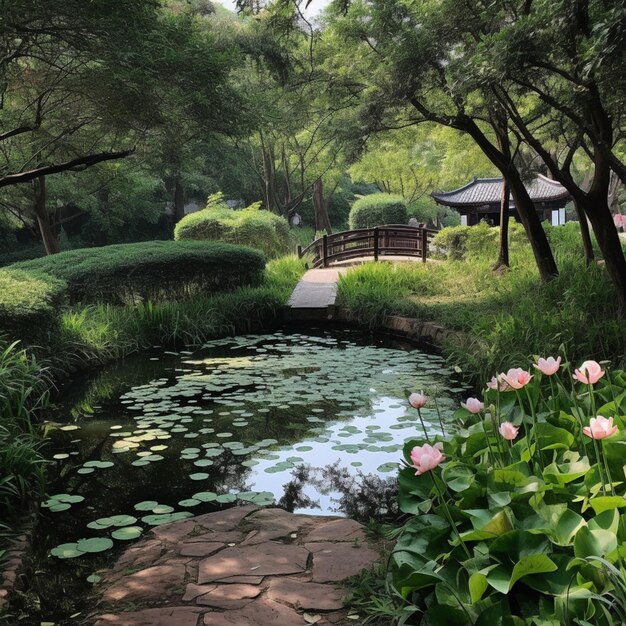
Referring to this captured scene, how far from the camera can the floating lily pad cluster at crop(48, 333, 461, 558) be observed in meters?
3.82

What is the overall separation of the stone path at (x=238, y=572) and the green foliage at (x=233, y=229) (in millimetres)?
12920

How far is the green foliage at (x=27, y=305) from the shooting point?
219 inches

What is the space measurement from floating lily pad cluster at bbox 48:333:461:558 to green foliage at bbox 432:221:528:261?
7612mm

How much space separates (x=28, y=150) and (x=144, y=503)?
7.12m

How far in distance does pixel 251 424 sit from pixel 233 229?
11.2m

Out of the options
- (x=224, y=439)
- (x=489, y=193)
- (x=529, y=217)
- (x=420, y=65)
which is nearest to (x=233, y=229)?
(x=529, y=217)

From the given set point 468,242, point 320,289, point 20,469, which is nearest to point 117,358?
point 20,469

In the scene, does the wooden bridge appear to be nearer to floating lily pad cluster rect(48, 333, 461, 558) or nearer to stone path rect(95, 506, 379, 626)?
floating lily pad cluster rect(48, 333, 461, 558)

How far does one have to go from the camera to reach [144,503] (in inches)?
142

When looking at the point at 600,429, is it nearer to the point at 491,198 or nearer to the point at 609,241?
the point at 609,241

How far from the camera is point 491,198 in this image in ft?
73.3

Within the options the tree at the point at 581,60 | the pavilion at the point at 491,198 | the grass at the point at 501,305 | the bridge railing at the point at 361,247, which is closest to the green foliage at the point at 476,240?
the grass at the point at 501,305

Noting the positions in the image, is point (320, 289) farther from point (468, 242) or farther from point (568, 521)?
point (568, 521)

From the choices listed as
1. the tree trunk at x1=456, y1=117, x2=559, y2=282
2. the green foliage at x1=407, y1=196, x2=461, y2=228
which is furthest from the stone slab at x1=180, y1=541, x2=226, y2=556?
the green foliage at x1=407, y1=196, x2=461, y2=228
